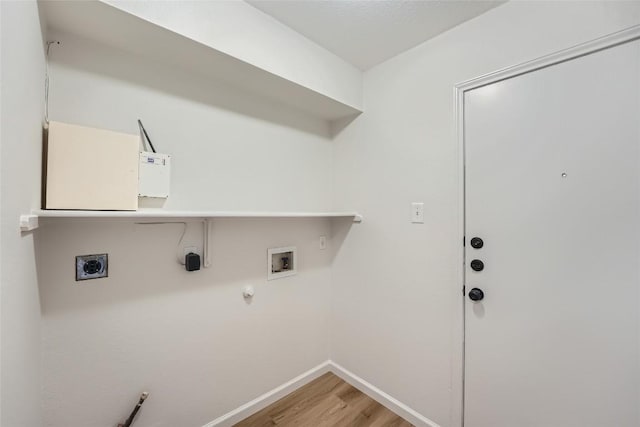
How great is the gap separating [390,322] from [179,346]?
1.35 metres

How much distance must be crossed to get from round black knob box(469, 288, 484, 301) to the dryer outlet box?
1736mm

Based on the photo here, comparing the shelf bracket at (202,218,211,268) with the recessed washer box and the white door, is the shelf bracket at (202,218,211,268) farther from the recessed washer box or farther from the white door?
the white door

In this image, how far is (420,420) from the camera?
1683mm

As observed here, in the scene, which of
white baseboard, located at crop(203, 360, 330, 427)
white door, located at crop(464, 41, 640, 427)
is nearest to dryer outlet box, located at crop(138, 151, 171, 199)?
white baseboard, located at crop(203, 360, 330, 427)

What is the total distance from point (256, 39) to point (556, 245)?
1.86 metres

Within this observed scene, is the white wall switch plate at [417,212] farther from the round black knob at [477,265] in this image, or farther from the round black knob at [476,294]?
the round black knob at [476,294]

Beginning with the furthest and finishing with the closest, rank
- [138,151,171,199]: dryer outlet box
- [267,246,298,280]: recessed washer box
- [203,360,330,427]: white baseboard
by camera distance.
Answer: [267,246,298,280]: recessed washer box, [203,360,330,427]: white baseboard, [138,151,171,199]: dryer outlet box

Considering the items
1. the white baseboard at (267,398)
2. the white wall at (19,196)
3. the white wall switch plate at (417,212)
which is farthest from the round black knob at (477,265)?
the white wall at (19,196)

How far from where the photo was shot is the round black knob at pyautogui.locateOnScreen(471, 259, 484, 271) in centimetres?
145

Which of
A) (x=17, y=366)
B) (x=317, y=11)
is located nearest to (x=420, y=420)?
(x=17, y=366)

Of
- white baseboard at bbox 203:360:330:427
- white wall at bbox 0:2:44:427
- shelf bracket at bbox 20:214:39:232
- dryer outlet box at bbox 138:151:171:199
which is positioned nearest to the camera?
white wall at bbox 0:2:44:427

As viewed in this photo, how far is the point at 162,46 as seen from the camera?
1304 millimetres

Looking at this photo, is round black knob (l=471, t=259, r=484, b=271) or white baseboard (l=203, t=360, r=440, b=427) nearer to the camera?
round black knob (l=471, t=259, r=484, b=271)

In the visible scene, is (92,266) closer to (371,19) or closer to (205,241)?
(205,241)
